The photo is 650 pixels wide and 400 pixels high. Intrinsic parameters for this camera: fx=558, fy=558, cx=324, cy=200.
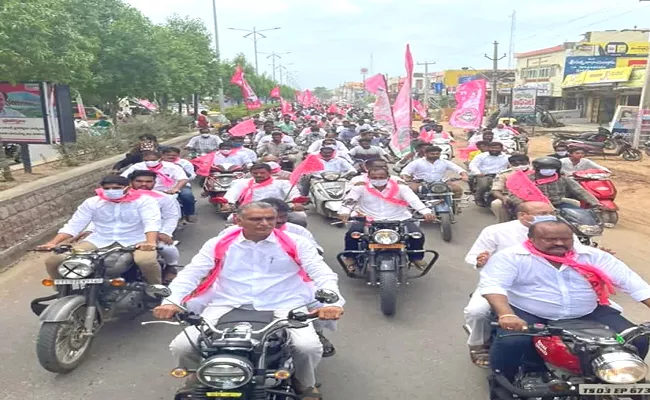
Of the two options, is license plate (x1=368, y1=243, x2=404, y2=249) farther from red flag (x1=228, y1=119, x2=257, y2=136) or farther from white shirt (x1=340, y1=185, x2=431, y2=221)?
red flag (x1=228, y1=119, x2=257, y2=136)

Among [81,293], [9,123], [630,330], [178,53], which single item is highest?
[178,53]

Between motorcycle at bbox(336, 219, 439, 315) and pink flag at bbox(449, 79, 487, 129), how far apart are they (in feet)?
30.5

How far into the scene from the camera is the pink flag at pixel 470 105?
48.0ft

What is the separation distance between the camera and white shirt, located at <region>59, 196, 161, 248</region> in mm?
5484

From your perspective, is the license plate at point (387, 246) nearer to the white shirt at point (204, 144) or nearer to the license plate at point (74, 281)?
the license plate at point (74, 281)

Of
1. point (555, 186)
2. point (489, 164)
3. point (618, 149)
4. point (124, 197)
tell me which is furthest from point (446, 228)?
point (618, 149)

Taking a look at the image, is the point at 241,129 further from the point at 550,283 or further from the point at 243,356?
the point at 243,356

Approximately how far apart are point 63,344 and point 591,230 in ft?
18.0

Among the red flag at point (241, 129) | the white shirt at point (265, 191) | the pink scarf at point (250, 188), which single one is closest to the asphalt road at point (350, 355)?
the white shirt at point (265, 191)

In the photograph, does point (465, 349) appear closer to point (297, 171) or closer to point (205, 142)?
point (297, 171)

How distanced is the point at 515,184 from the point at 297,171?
101 inches

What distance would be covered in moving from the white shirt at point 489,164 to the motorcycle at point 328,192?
2.47 meters

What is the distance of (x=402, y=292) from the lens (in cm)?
623

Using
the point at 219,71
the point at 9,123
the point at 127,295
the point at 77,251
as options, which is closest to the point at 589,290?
the point at 127,295
